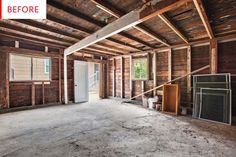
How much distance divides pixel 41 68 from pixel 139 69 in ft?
14.9

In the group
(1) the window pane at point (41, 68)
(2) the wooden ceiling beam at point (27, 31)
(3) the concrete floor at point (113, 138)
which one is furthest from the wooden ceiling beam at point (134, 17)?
(1) the window pane at point (41, 68)

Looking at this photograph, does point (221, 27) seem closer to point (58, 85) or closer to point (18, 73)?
point (58, 85)

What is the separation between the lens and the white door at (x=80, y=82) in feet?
23.3

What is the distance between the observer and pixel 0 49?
16.2 ft

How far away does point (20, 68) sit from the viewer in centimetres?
556

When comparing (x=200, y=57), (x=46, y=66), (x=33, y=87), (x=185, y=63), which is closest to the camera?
(x=200, y=57)

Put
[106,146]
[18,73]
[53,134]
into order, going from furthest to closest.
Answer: [18,73] < [53,134] < [106,146]

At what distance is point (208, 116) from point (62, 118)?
4.41m

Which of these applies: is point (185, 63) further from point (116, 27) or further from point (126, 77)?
point (116, 27)

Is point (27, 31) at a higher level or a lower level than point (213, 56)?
higher

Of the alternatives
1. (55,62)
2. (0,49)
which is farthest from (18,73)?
(55,62)

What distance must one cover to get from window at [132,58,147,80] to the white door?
2585 millimetres

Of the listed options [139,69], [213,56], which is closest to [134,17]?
[213,56]

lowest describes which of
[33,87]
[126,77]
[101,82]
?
[33,87]
